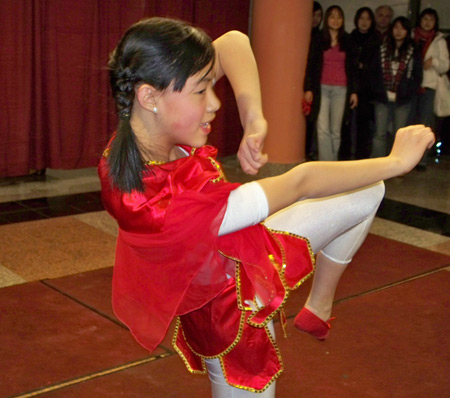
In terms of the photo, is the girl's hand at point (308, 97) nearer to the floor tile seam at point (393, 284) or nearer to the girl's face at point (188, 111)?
the floor tile seam at point (393, 284)

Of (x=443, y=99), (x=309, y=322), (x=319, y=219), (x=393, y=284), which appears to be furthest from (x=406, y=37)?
(x=319, y=219)

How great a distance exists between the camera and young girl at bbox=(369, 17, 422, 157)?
19.5 feet

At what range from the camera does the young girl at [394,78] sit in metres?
5.95

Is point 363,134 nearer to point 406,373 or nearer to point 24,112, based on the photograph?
point 24,112

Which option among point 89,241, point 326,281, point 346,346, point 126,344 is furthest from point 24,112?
point 326,281

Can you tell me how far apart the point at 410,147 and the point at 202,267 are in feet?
1.74

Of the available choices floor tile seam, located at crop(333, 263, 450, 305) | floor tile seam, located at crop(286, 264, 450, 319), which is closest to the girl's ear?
floor tile seam, located at crop(286, 264, 450, 319)

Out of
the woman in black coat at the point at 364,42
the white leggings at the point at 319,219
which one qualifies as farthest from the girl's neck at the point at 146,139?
the woman in black coat at the point at 364,42

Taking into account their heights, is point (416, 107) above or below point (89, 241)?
above

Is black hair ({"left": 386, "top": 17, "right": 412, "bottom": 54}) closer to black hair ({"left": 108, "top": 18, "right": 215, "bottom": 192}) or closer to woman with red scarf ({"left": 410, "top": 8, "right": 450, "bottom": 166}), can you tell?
woman with red scarf ({"left": 410, "top": 8, "right": 450, "bottom": 166})

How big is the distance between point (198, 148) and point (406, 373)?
1.29m

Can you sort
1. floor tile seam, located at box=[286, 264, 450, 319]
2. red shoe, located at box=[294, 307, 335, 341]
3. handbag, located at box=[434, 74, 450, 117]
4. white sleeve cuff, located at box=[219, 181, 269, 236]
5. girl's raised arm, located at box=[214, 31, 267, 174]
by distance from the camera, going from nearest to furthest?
white sleeve cuff, located at box=[219, 181, 269, 236], girl's raised arm, located at box=[214, 31, 267, 174], red shoe, located at box=[294, 307, 335, 341], floor tile seam, located at box=[286, 264, 450, 319], handbag, located at box=[434, 74, 450, 117]

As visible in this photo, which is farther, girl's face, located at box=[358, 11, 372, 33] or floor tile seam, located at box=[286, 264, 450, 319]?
girl's face, located at box=[358, 11, 372, 33]

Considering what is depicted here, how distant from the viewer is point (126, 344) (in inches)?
103
